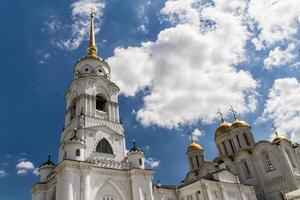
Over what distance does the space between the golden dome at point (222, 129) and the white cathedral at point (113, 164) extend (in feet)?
10.8

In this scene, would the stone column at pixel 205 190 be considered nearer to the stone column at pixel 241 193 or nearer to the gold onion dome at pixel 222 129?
the stone column at pixel 241 193

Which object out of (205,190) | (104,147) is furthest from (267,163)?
(104,147)

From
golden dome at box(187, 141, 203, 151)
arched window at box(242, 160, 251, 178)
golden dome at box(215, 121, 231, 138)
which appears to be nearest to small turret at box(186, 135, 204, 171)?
golden dome at box(187, 141, 203, 151)

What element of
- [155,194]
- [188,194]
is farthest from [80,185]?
[188,194]

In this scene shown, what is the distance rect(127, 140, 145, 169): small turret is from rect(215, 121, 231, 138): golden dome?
916 inches

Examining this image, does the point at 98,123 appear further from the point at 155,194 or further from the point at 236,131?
the point at 236,131

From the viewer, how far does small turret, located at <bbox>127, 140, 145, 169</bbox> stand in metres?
23.3

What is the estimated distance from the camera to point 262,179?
118ft

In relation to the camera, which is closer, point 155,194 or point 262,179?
point 155,194

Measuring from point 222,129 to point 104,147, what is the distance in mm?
26033

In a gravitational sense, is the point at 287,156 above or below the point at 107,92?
below

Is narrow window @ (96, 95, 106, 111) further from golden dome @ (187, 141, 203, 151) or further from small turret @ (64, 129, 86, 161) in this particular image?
golden dome @ (187, 141, 203, 151)

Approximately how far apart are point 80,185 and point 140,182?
16.9ft

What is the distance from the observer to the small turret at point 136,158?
76.5 feet
